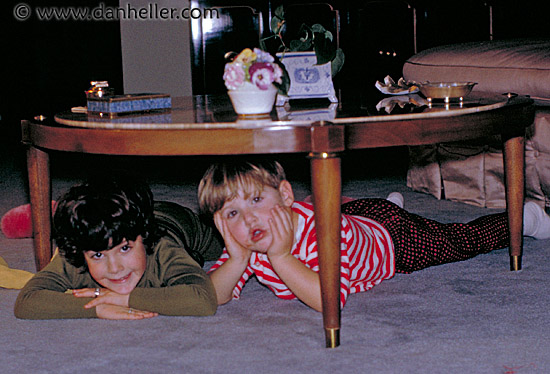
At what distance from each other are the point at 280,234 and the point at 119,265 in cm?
39

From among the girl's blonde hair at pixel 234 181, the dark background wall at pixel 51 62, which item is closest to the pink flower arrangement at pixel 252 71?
the girl's blonde hair at pixel 234 181

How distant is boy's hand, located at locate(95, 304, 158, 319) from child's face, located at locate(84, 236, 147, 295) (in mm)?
51

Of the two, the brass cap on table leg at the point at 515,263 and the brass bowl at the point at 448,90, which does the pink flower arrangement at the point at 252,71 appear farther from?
the brass cap on table leg at the point at 515,263

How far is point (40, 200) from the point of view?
182 cm

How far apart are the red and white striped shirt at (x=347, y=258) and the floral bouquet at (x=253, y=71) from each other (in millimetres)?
391

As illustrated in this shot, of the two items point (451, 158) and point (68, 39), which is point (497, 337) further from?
point (68, 39)

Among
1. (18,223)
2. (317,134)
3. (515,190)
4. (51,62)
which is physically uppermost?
(51,62)

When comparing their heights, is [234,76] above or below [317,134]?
above

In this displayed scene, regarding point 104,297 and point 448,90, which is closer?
point 104,297

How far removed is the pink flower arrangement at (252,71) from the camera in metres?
1.53

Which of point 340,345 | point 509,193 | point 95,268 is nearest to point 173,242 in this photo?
point 95,268

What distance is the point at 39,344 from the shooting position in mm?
1515

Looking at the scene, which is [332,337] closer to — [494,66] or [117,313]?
[117,313]

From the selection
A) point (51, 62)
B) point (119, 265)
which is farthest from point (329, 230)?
point (51, 62)
